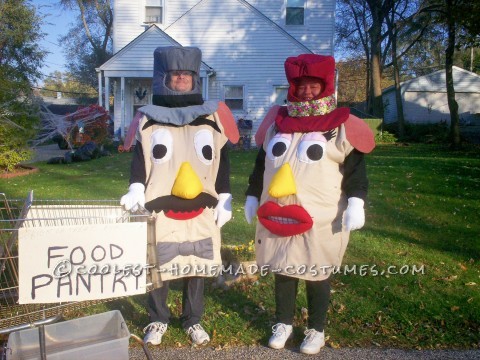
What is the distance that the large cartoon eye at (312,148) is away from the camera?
3156 mm

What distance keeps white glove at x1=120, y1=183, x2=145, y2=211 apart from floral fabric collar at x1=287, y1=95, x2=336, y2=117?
114 cm

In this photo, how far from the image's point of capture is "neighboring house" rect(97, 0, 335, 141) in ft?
60.0

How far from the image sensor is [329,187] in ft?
10.5

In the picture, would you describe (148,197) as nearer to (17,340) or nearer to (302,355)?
(17,340)

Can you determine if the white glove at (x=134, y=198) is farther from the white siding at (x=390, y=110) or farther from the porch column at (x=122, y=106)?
the white siding at (x=390, y=110)

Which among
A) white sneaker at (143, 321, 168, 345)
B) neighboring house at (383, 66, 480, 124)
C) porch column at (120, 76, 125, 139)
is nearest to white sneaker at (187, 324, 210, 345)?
white sneaker at (143, 321, 168, 345)

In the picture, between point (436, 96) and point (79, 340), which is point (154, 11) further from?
point (79, 340)

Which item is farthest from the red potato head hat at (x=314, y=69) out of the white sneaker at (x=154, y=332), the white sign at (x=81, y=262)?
the white sneaker at (x=154, y=332)

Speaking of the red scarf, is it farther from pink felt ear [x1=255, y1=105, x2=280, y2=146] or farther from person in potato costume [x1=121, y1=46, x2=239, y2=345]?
person in potato costume [x1=121, y1=46, x2=239, y2=345]

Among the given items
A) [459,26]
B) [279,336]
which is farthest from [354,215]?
[459,26]

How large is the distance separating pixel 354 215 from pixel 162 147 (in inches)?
53.1

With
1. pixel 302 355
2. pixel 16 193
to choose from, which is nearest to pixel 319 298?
pixel 302 355

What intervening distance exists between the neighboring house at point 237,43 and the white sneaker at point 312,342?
1517 cm

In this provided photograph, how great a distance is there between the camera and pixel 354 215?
121 inches
